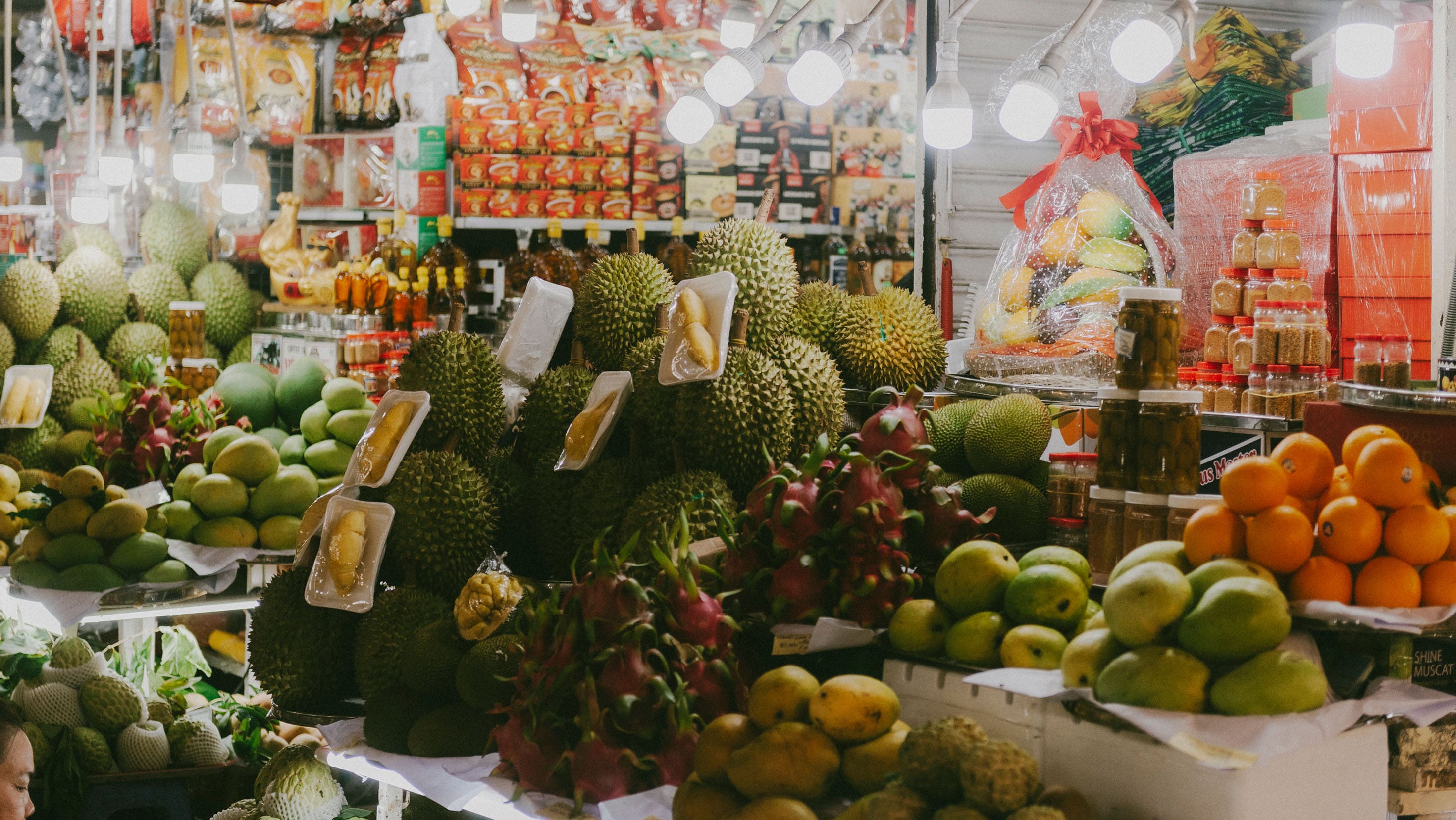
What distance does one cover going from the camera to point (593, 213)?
4.84 meters

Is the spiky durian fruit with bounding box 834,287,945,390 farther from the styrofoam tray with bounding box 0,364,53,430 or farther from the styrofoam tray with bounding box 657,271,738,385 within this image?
the styrofoam tray with bounding box 0,364,53,430

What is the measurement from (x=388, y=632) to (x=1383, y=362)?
6.02 feet

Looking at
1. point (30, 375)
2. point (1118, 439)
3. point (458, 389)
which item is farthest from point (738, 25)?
point (30, 375)

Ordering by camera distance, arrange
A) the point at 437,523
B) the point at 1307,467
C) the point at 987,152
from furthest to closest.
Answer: the point at 987,152 < the point at 437,523 < the point at 1307,467

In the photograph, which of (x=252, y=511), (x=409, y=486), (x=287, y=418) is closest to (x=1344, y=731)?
(x=409, y=486)

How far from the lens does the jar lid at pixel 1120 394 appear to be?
6.06ft

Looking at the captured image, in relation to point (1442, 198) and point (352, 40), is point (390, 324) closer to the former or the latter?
point (352, 40)

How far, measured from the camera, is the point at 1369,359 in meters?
2.11

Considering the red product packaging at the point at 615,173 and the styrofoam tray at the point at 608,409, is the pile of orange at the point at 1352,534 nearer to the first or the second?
the styrofoam tray at the point at 608,409

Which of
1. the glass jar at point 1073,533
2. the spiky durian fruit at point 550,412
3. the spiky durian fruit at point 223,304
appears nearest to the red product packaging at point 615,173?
the spiky durian fruit at point 223,304

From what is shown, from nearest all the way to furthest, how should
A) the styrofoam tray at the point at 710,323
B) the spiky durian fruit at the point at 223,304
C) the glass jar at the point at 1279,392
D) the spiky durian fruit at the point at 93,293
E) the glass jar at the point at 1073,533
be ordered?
the glass jar at the point at 1073,533, the styrofoam tray at the point at 710,323, the glass jar at the point at 1279,392, the spiky durian fruit at the point at 93,293, the spiky durian fruit at the point at 223,304

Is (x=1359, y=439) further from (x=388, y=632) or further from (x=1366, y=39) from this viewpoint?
(x=388, y=632)

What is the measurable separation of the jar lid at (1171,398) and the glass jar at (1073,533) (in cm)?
35

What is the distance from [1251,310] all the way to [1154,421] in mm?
931
